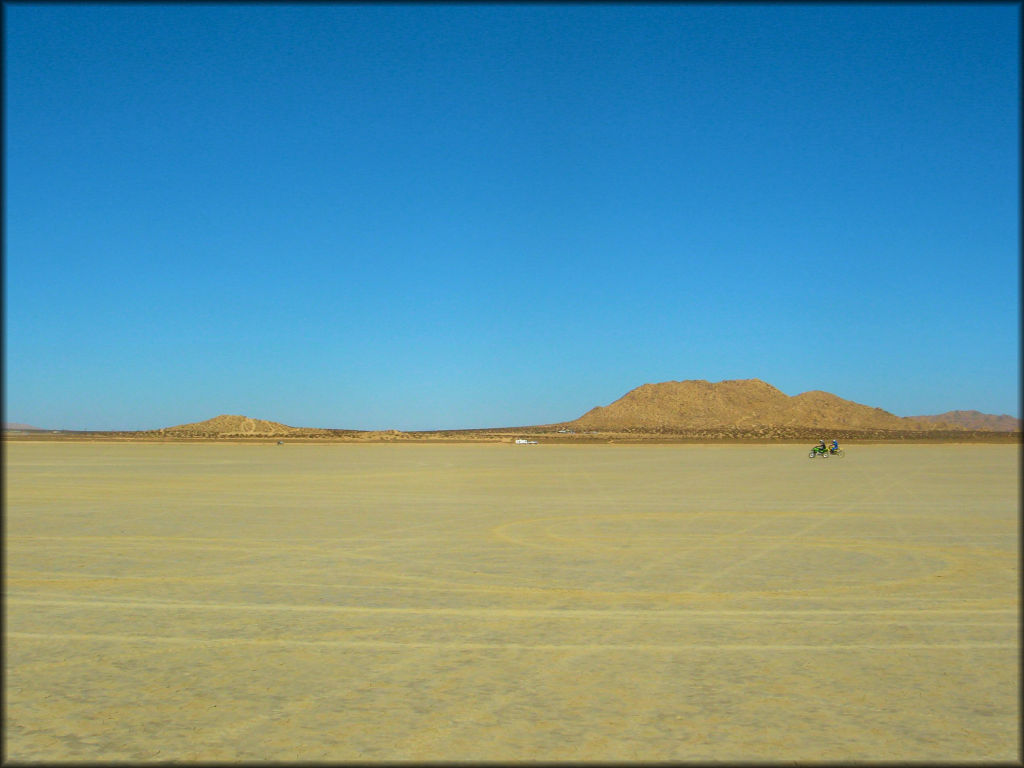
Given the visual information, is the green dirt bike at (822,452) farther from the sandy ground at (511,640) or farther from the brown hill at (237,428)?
the brown hill at (237,428)

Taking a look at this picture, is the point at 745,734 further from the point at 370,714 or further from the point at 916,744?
the point at 370,714

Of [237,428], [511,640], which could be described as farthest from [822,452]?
[237,428]

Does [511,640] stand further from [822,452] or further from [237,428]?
[237,428]

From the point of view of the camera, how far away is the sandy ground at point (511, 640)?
5500 millimetres

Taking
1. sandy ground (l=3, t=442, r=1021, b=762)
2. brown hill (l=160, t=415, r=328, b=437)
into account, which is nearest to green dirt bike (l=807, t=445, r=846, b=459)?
sandy ground (l=3, t=442, r=1021, b=762)

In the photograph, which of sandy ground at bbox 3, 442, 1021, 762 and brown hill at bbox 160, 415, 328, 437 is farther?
brown hill at bbox 160, 415, 328, 437

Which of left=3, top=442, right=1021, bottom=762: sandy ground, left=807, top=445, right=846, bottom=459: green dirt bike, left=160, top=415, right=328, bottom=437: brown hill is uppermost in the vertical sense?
left=160, top=415, right=328, bottom=437: brown hill

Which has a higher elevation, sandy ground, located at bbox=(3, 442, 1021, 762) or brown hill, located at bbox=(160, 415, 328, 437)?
brown hill, located at bbox=(160, 415, 328, 437)

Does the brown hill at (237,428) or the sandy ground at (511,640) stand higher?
the brown hill at (237,428)

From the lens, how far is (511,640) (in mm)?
7891

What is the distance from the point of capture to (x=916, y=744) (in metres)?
5.35

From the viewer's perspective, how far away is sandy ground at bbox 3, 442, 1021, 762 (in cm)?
550

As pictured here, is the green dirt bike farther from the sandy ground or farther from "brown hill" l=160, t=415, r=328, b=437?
"brown hill" l=160, t=415, r=328, b=437

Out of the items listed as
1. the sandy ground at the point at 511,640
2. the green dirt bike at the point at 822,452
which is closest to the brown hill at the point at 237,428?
the green dirt bike at the point at 822,452
